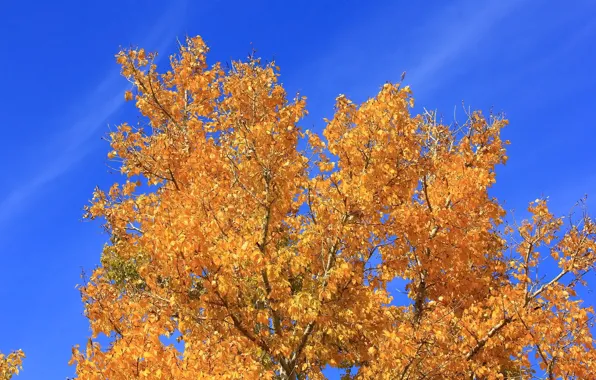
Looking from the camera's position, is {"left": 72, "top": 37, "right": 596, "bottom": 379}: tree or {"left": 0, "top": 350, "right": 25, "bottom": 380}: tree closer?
{"left": 72, "top": 37, "right": 596, "bottom": 379}: tree

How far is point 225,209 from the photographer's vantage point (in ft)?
37.6

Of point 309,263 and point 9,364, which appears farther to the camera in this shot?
point 9,364

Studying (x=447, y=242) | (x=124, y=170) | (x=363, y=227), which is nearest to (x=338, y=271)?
(x=363, y=227)

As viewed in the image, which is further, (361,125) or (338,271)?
(361,125)

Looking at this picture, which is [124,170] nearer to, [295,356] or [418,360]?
[295,356]

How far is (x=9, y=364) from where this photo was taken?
2106 cm

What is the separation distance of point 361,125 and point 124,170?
7123 mm

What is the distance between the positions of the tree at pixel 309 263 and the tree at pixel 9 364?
7685mm

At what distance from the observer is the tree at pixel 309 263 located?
10969 mm

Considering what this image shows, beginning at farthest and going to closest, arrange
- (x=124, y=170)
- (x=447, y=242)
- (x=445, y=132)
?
(x=445, y=132), (x=124, y=170), (x=447, y=242)

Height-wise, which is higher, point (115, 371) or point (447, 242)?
point (447, 242)

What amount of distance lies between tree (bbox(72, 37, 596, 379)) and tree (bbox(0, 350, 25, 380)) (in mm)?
7685

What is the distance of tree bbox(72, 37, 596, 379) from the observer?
432 inches

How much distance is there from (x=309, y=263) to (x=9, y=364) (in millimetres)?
14065
